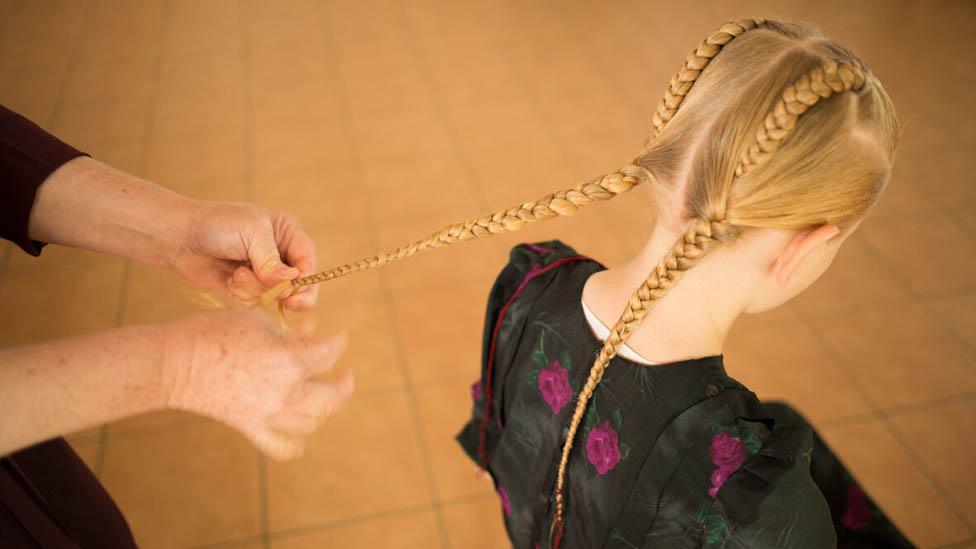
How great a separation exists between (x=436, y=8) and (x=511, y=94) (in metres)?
1.06

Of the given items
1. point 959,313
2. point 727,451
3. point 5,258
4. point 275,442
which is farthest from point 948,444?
point 5,258

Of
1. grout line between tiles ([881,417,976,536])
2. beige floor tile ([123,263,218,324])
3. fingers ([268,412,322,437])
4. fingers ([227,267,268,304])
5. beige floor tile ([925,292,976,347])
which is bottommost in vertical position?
beige floor tile ([123,263,218,324])

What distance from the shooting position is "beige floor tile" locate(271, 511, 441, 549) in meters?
1.73

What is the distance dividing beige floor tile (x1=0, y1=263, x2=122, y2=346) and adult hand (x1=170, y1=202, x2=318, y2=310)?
1325 mm

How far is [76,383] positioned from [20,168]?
0.44 metres

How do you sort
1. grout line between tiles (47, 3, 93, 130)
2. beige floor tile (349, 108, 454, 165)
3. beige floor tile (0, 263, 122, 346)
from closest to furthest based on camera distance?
beige floor tile (0, 263, 122, 346) < beige floor tile (349, 108, 454, 165) < grout line between tiles (47, 3, 93, 130)

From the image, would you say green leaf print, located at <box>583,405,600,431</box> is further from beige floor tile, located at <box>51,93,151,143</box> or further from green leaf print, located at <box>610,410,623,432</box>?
beige floor tile, located at <box>51,93,151,143</box>

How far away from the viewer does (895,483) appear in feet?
6.13

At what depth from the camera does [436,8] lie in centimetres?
393

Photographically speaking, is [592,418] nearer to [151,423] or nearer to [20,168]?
[20,168]

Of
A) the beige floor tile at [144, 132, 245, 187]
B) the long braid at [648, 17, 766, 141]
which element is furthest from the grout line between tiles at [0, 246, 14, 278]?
the long braid at [648, 17, 766, 141]

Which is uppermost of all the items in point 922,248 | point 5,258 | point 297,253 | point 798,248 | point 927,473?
point 798,248

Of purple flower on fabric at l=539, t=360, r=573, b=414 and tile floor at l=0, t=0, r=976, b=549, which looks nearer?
purple flower on fabric at l=539, t=360, r=573, b=414

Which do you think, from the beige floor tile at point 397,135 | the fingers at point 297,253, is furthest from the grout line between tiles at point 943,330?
the fingers at point 297,253
